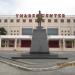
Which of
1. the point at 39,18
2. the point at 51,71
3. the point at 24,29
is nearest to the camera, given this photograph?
the point at 51,71

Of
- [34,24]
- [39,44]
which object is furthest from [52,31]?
[39,44]

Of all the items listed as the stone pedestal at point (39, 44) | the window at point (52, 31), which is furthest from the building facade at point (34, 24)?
the stone pedestal at point (39, 44)

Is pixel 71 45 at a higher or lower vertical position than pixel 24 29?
lower

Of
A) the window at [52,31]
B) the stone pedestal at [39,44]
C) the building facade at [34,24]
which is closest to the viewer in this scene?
the stone pedestal at [39,44]

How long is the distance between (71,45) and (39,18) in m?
44.3

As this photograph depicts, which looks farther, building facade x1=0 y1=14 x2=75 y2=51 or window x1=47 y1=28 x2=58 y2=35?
building facade x1=0 y1=14 x2=75 y2=51

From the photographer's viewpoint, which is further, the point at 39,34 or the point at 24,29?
the point at 24,29

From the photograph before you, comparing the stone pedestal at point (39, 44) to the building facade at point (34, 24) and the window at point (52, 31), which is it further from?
the window at point (52, 31)

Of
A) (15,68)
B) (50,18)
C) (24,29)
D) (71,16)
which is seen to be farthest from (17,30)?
(15,68)

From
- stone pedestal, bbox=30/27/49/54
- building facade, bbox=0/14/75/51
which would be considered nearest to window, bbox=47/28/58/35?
building facade, bbox=0/14/75/51

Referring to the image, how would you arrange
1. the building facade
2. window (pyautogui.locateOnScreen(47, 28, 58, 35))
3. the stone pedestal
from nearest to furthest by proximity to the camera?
the stone pedestal → window (pyautogui.locateOnScreen(47, 28, 58, 35)) → the building facade

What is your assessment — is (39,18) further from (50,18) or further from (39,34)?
(50,18)

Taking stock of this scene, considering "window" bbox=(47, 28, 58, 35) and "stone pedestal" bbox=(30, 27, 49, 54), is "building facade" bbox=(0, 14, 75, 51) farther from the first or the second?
"stone pedestal" bbox=(30, 27, 49, 54)

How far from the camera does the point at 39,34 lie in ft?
88.9
